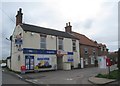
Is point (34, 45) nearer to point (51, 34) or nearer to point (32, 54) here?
point (32, 54)

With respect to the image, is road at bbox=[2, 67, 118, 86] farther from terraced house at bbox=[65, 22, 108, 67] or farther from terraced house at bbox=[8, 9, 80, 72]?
terraced house at bbox=[65, 22, 108, 67]

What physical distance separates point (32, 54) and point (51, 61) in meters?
4.00

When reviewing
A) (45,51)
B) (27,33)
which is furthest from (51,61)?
(27,33)

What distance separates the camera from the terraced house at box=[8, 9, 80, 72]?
26.0 m

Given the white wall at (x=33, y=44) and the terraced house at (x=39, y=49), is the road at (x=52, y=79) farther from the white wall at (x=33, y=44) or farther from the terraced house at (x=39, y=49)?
the white wall at (x=33, y=44)

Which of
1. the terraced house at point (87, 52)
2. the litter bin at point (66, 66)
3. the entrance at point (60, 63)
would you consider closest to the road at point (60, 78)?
the litter bin at point (66, 66)

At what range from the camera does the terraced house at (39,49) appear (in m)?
26.0

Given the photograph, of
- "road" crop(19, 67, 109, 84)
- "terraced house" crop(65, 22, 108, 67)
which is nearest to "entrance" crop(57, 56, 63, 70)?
"terraced house" crop(65, 22, 108, 67)

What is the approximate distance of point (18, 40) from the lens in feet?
84.8

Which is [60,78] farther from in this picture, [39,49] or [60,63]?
[60,63]

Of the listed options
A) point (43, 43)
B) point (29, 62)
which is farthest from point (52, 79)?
point (43, 43)

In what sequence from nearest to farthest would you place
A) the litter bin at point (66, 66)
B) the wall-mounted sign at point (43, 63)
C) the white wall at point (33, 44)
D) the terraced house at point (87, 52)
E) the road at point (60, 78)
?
the road at point (60, 78) < the white wall at point (33, 44) < the wall-mounted sign at point (43, 63) < the litter bin at point (66, 66) < the terraced house at point (87, 52)

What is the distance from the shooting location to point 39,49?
90.2ft

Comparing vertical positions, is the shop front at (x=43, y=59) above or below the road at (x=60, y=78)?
above
